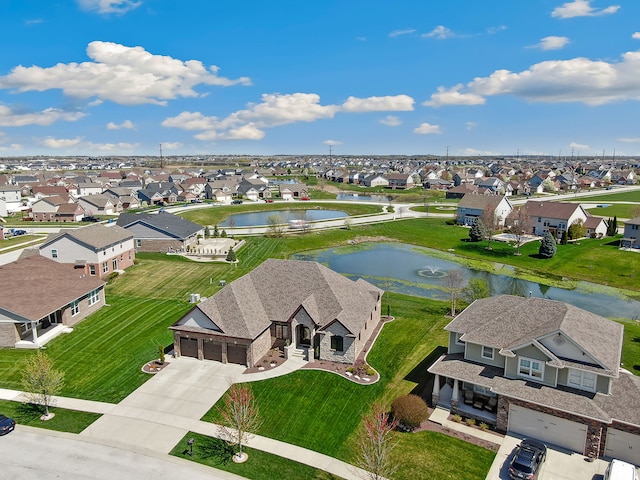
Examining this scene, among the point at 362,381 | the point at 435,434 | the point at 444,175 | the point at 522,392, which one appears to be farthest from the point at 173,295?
the point at 444,175

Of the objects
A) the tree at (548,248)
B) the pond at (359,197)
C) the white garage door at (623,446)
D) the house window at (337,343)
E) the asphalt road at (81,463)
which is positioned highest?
the pond at (359,197)

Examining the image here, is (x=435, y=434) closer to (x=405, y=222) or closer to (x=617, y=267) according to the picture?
(x=617, y=267)

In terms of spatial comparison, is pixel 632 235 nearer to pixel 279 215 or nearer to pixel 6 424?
pixel 279 215

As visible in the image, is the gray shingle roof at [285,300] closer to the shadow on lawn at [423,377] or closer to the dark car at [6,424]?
the shadow on lawn at [423,377]

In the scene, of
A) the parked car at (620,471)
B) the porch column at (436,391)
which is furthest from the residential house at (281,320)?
the parked car at (620,471)

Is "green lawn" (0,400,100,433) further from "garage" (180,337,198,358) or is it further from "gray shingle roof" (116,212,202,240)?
"gray shingle roof" (116,212,202,240)

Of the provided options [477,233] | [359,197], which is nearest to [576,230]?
[477,233]
